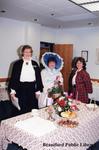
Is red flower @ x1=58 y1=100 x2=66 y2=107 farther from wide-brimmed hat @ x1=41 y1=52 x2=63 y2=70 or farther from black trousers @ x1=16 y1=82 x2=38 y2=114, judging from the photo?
wide-brimmed hat @ x1=41 y1=52 x2=63 y2=70

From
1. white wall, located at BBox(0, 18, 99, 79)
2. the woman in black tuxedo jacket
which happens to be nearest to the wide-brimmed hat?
the woman in black tuxedo jacket

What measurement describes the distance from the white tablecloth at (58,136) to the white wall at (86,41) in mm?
3752

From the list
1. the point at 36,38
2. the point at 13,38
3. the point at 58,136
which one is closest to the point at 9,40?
the point at 13,38

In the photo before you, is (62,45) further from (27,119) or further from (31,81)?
(27,119)

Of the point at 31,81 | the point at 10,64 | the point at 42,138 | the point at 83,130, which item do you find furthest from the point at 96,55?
the point at 42,138

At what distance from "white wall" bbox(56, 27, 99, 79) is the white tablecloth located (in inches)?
148

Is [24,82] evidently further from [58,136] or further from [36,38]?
[36,38]

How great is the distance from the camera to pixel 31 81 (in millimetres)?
2850

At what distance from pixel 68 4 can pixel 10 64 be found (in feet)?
8.07

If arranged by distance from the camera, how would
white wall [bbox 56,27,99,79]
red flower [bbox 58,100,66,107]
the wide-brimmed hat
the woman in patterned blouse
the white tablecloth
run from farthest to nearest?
white wall [bbox 56,27,99,79]
the woman in patterned blouse
the wide-brimmed hat
red flower [bbox 58,100,66,107]
the white tablecloth

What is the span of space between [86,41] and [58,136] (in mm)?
4714

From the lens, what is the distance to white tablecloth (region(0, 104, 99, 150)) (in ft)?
5.65

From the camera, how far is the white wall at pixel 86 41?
5.93m

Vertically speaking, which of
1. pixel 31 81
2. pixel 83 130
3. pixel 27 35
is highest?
pixel 27 35
